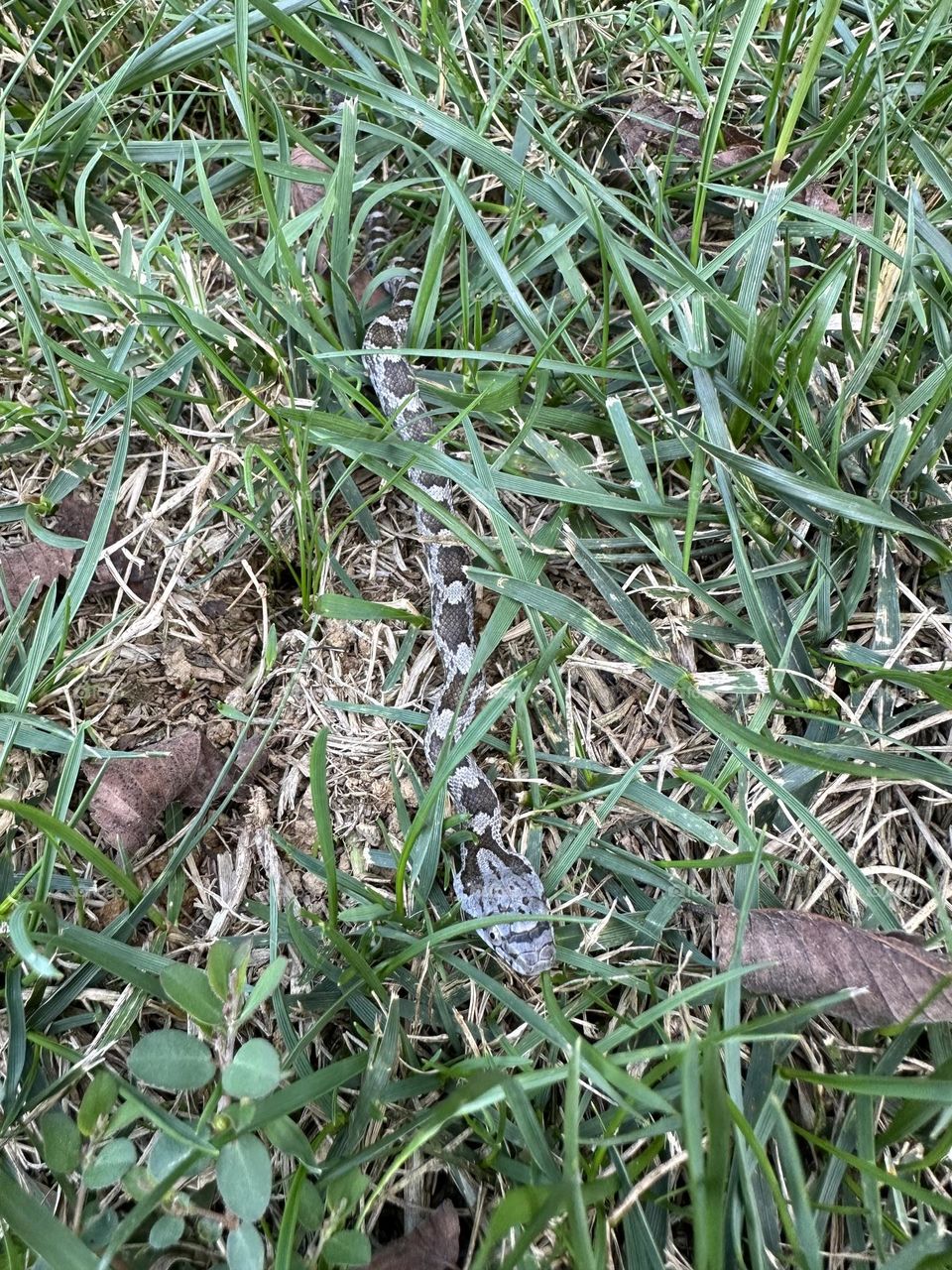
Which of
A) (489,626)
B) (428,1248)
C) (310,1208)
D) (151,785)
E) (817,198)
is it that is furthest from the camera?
(817,198)

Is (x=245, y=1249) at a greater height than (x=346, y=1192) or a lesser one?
greater

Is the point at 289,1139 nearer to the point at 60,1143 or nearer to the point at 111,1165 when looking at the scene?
the point at 111,1165

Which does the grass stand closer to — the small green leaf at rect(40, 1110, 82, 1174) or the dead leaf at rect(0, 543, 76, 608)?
the small green leaf at rect(40, 1110, 82, 1174)


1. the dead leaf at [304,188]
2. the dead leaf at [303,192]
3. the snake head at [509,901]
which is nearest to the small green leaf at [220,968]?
the snake head at [509,901]

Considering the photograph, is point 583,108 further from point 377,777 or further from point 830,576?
point 377,777

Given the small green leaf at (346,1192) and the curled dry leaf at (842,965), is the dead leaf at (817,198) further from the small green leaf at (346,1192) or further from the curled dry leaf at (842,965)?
the small green leaf at (346,1192)

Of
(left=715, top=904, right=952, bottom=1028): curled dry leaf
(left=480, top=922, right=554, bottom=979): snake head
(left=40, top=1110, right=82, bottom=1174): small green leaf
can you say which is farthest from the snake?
(left=40, top=1110, right=82, bottom=1174): small green leaf

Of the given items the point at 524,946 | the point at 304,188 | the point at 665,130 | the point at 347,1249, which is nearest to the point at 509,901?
the point at 524,946
